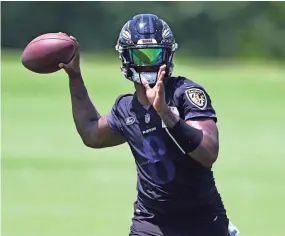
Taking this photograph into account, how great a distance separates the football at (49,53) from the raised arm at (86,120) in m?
0.07

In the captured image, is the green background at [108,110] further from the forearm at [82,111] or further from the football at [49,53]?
the forearm at [82,111]

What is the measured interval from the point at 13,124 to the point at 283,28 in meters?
14.4

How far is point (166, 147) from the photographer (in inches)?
213

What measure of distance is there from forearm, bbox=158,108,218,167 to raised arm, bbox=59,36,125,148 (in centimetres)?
89

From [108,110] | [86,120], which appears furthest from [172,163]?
[108,110]

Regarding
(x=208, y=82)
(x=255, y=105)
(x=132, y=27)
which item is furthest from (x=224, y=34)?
(x=132, y=27)

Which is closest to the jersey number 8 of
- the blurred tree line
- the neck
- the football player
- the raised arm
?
the football player

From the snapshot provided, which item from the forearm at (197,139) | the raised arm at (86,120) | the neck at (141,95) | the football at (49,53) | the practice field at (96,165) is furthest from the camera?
the practice field at (96,165)

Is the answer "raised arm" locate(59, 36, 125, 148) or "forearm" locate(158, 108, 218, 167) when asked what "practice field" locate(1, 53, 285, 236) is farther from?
"forearm" locate(158, 108, 218, 167)

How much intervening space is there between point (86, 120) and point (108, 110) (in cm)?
1180

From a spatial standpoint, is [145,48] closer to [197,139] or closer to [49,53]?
[197,139]

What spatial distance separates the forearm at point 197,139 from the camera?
5055 millimetres

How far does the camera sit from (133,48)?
5477mm

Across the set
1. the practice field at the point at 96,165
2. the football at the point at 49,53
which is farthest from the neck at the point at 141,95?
the practice field at the point at 96,165
